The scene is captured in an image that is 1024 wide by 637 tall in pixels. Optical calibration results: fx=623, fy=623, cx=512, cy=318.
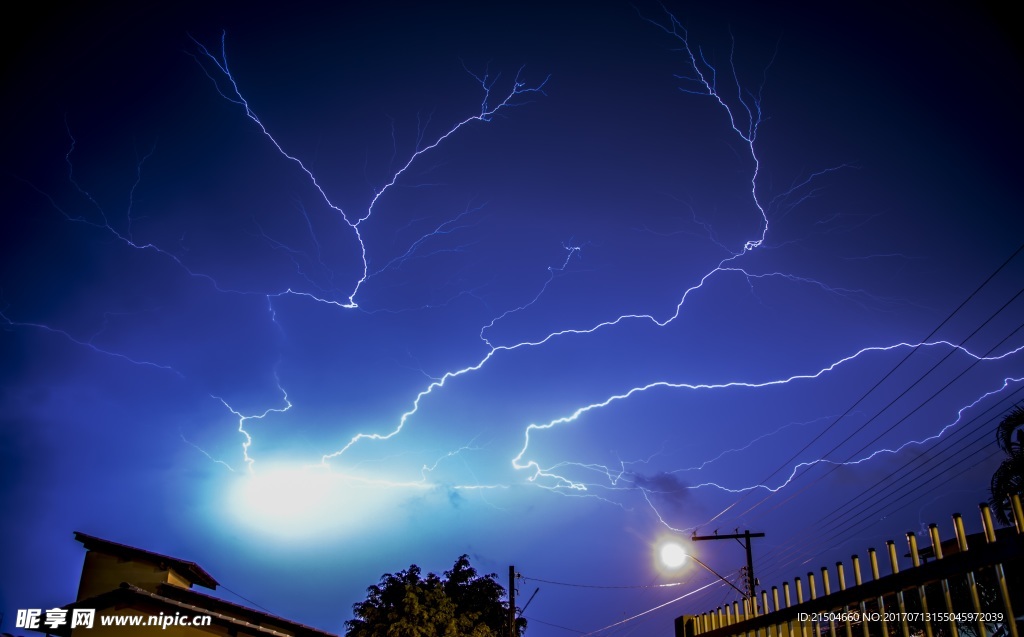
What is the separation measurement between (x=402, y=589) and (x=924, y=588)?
63.1 feet

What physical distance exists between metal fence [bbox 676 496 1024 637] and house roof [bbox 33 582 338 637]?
10.6 m

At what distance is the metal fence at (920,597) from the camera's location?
327 cm

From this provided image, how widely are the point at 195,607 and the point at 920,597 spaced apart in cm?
1277

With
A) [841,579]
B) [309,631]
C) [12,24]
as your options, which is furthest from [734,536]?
[12,24]

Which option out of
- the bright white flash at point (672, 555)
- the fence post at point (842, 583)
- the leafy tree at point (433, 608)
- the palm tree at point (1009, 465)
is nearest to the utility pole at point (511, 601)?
the leafy tree at point (433, 608)

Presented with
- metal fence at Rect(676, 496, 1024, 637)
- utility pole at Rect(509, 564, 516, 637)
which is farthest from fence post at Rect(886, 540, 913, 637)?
utility pole at Rect(509, 564, 516, 637)

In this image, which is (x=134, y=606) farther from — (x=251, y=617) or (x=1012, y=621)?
(x=1012, y=621)

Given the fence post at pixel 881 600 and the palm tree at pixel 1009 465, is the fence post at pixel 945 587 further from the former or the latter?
the palm tree at pixel 1009 465

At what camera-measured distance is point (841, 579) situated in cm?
420

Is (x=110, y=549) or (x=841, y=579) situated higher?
(x=110, y=549)

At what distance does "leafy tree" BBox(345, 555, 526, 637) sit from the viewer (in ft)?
61.7

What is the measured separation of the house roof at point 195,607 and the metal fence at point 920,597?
10587 mm

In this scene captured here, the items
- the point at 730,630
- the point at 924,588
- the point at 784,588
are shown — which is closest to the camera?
the point at 924,588

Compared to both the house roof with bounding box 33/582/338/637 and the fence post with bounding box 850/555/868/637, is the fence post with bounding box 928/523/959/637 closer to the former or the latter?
the fence post with bounding box 850/555/868/637
